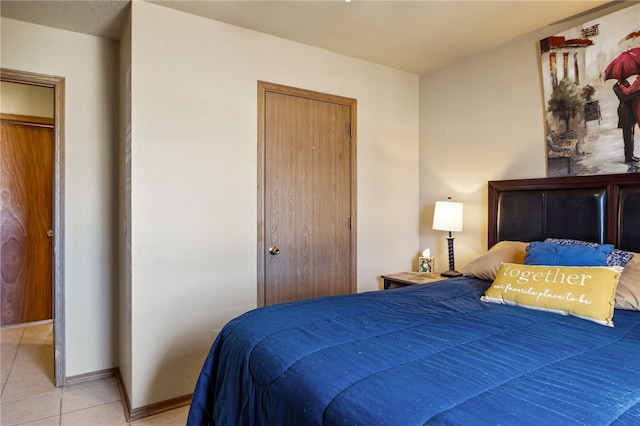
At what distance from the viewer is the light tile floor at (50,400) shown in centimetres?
226

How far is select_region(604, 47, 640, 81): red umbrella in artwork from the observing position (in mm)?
2242

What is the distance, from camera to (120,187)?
9.15 ft

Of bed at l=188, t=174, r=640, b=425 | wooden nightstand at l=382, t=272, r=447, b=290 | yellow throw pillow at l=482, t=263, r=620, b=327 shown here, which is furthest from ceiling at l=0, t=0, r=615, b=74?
wooden nightstand at l=382, t=272, r=447, b=290

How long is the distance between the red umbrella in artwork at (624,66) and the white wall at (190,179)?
194 centimetres

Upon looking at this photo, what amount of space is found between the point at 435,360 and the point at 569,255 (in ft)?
4.14

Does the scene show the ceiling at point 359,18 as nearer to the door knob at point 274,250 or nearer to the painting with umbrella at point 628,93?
the painting with umbrella at point 628,93

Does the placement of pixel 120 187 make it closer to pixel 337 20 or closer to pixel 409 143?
pixel 337 20

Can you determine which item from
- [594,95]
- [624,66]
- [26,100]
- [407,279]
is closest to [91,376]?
[407,279]

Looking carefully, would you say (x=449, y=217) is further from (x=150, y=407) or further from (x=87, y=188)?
(x=87, y=188)

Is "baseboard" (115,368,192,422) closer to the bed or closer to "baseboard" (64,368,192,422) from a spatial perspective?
"baseboard" (64,368,192,422)

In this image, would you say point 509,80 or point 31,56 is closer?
point 31,56

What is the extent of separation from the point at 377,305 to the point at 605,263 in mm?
1180

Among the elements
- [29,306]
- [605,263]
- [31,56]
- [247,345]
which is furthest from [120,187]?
[605,263]

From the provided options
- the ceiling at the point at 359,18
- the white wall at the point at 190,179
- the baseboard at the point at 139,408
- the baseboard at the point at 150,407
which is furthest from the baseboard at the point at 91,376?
the ceiling at the point at 359,18
